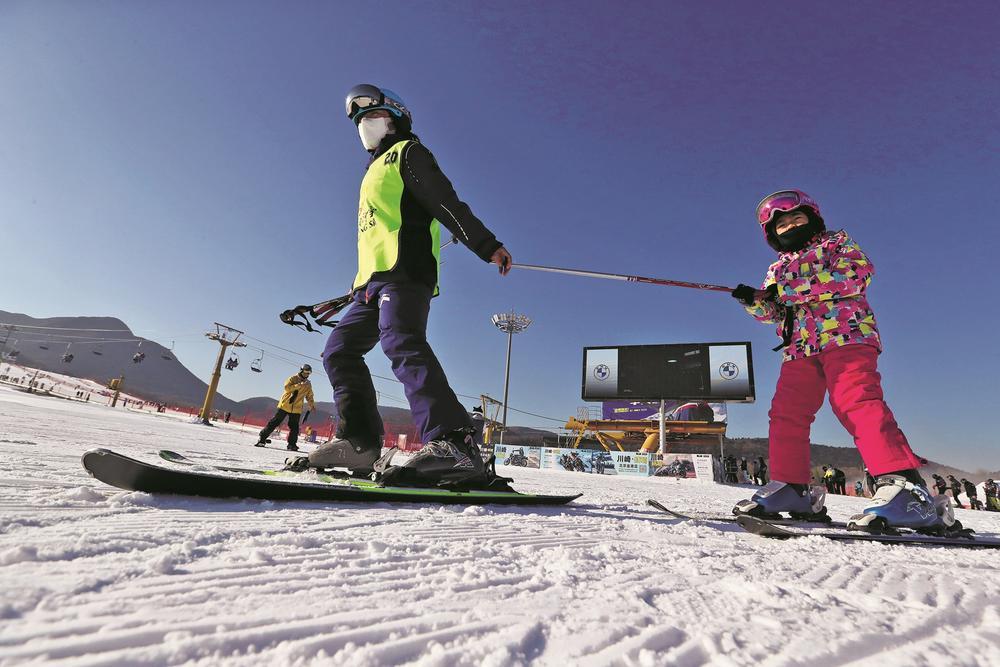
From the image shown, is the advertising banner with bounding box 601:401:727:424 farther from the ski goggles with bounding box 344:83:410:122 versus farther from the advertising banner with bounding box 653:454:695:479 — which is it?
the ski goggles with bounding box 344:83:410:122

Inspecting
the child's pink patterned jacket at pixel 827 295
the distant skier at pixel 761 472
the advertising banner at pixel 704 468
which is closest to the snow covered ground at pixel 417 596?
the child's pink patterned jacket at pixel 827 295

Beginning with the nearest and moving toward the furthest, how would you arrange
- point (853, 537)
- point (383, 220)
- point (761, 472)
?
point (853, 537) < point (383, 220) < point (761, 472)

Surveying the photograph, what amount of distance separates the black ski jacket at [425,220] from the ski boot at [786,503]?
1802mm

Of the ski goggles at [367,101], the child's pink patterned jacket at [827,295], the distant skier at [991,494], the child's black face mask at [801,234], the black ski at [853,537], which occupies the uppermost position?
the ski goggles at [367,101]

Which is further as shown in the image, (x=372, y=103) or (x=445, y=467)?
(x=372, y=103)

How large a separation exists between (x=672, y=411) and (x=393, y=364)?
3281 centimetres

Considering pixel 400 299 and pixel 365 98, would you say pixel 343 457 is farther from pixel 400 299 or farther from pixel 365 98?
pixel 365 98

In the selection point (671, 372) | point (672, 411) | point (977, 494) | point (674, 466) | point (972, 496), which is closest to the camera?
point (972, 496)

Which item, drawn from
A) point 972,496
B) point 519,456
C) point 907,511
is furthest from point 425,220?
point 519,456

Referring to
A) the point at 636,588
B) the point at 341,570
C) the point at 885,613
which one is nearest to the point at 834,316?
the point at 885,613

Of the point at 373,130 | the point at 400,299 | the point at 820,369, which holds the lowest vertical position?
the point at 820,369

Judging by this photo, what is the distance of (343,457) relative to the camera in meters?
2.39

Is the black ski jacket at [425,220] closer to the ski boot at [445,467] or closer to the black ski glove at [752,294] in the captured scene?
the ski boot at [445,467]

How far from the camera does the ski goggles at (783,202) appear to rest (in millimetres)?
2465
